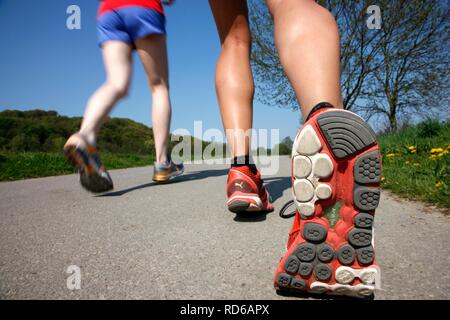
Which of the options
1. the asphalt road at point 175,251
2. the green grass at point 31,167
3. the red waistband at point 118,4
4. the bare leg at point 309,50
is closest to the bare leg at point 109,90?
the red waistband at point 118,4

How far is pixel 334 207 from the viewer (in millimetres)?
726

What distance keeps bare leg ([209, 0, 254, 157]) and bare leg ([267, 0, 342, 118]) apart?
439mm

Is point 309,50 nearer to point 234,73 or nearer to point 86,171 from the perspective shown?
point 234,73

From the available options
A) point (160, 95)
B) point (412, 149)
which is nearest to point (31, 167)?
point (160, 95)

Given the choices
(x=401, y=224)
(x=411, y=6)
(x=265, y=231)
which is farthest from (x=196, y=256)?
(x=411, y=6)

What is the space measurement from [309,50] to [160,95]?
6.55 ft

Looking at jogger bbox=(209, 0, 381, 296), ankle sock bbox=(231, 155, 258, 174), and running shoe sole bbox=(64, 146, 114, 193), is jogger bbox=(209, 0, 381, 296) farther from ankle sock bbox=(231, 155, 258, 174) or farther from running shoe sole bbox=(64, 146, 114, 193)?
running shoe sole bbox=(64, 146, 114, 193)

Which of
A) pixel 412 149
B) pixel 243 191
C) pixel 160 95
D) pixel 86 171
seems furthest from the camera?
pixel 412 149

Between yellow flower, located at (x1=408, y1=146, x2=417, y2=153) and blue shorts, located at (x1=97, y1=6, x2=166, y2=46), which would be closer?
blue shorts, located at (x1=97, y1=6, x2=166, y2=46)

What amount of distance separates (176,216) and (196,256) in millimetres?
579

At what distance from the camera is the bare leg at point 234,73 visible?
1.41m

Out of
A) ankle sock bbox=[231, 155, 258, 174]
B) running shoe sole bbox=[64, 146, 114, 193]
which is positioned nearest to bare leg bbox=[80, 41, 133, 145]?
running shoe sole bbox=[64, 146, 114, 193]

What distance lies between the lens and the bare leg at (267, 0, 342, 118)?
86 cm

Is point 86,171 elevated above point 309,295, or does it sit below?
above
